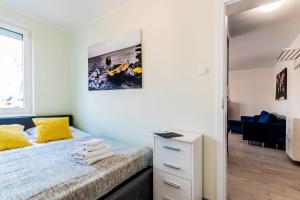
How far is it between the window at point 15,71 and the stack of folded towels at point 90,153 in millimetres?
1763

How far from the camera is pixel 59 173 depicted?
3.99 feet

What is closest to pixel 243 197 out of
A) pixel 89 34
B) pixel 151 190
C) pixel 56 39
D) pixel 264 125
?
pixel 151 190

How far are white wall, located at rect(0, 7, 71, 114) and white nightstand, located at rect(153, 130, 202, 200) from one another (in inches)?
88.5

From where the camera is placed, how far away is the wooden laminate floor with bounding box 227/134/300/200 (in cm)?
185

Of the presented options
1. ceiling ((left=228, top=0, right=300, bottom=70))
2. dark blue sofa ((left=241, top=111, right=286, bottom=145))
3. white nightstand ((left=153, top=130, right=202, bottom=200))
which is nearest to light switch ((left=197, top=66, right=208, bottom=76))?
white nightstand ((left=153, top=130, right=202, bottom=200))

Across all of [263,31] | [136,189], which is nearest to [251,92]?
[263,31]

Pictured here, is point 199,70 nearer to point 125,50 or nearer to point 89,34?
point 125,50

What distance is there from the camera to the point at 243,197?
5.90 feet

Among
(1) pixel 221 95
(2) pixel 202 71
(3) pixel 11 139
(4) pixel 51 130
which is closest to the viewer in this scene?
(1) pixel 221 95

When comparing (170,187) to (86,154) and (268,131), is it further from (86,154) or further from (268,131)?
(268,131)

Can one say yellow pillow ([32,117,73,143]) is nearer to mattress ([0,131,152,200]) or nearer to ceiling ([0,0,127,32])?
mattress ([0,131,152,200])

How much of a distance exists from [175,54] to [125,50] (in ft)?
2.50

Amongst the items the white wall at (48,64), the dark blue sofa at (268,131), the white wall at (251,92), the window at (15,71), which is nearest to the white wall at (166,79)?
the white wall at (48,64)

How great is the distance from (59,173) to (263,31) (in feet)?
12.3
